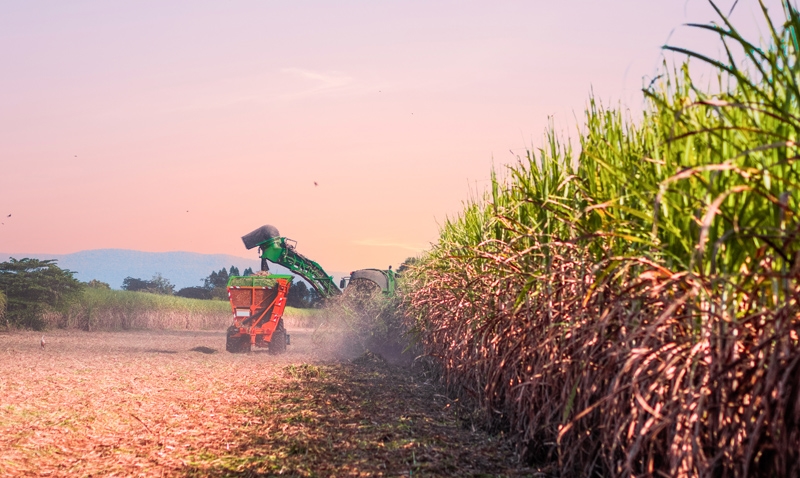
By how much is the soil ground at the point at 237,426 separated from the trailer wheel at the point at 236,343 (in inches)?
266

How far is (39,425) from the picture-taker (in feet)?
22.0

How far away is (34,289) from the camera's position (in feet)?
83.9

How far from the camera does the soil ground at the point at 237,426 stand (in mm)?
4816

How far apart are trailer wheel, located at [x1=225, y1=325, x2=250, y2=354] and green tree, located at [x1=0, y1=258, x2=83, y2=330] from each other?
10887 mm

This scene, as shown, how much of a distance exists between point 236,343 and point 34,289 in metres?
11.5

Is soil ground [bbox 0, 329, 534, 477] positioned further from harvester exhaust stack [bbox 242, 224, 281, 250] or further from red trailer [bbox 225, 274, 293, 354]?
harvester exhaust stack [bbox 242, 224, 281, 250]

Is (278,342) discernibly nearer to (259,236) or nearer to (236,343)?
(236,343)

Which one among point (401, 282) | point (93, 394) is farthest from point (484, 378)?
point (401, 282)

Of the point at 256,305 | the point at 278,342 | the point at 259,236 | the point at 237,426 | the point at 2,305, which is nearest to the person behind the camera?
the point at 237,426

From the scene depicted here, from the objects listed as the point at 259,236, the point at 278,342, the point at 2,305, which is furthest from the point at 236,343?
the point at 2,305

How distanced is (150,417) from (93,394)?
2038 mm

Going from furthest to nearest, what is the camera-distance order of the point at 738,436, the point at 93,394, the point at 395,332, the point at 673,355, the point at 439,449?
the point at 395,332
the point at 93,394
the point at 439,449
the point at 673,355
the point at 738,436

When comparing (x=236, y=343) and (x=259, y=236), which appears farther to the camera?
(x=259, y=236)

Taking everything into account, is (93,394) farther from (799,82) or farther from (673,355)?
(799,82)
